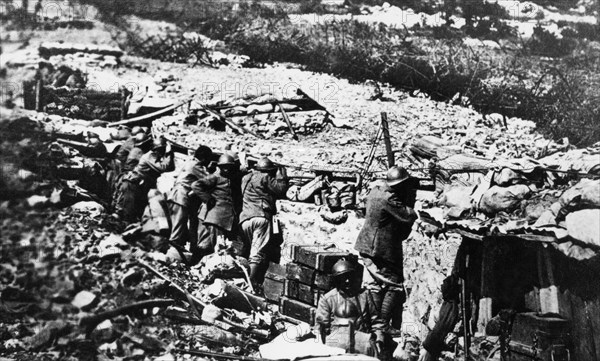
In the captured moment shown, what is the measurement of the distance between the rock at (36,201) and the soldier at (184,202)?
180 cm

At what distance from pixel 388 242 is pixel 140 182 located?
12.8 ft

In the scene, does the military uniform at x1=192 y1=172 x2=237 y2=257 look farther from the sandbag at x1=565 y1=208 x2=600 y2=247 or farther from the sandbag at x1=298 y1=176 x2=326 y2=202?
the sandbag at x1=565 y1=208 x2=600 y2=247

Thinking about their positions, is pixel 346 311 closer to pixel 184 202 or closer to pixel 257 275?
pixel 257 275

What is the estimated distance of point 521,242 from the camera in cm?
575

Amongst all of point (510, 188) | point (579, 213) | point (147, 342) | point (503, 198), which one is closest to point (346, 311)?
point (503, 198)

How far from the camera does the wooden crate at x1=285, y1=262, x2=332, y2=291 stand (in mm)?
6892

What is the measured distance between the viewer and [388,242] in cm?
694

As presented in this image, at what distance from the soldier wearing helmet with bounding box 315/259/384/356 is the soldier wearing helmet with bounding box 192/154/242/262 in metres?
2.37

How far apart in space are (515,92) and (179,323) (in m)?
7.18

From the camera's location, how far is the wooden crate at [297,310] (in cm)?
696

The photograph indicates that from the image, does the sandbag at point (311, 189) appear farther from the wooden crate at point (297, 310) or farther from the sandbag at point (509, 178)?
the sandbag at point (509, 178)

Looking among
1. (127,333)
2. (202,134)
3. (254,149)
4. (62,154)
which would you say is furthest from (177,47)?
(127,333)

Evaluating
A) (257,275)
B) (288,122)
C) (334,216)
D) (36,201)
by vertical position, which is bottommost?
(257,275)

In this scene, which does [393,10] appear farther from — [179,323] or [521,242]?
[179,323]
